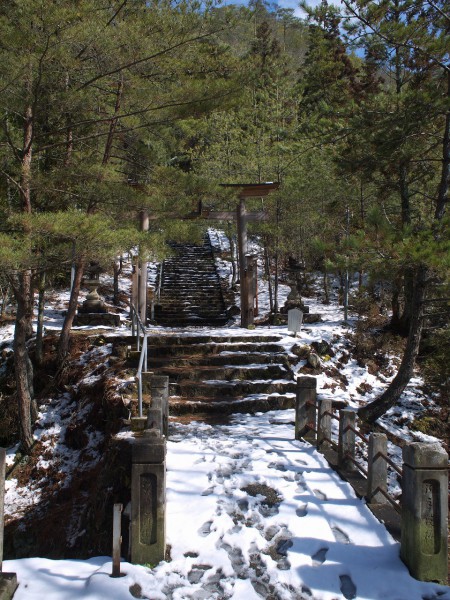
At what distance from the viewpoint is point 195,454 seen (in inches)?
221

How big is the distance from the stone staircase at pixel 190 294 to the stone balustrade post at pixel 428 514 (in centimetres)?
1013

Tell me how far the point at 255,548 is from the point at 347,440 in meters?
1.81

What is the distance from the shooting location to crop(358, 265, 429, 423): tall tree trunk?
7.41 meters

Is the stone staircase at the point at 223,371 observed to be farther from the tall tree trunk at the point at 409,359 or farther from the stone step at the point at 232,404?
the tall tree trunk at the point at 409,359

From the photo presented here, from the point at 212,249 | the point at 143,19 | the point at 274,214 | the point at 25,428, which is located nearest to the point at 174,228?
the point at 143,19

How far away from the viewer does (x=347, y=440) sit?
17.1 ft

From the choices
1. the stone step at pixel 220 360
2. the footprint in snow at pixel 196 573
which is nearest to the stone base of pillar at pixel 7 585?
the footprint in snow at pixel 196 573

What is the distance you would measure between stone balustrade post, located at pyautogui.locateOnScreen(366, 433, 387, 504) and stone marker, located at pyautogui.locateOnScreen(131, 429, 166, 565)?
2.11 m

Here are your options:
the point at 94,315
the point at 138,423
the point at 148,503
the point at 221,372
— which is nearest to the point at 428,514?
the point at 148,503

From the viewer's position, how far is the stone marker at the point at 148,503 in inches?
145

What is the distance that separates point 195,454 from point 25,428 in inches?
138

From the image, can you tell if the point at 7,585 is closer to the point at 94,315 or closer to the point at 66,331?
the point at 66,331

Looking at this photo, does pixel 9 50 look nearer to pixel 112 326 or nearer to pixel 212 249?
pixel 112 326

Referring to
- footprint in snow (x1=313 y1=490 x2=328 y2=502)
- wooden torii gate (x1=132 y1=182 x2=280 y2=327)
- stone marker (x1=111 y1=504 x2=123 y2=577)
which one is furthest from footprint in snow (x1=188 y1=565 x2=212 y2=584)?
wooden torii gate (x1=132 y1=182 x2=280 y2=327)
